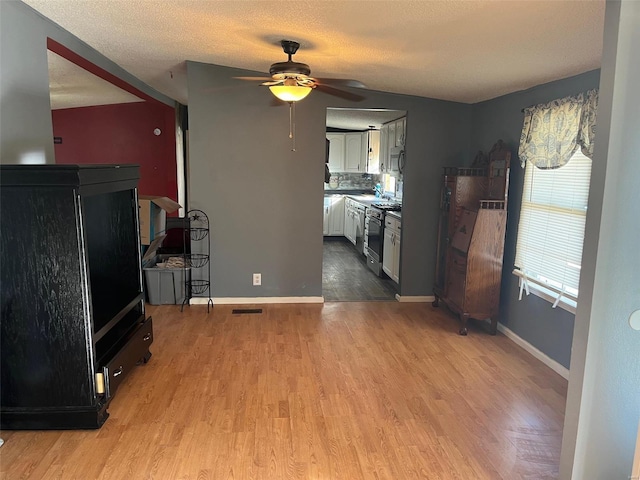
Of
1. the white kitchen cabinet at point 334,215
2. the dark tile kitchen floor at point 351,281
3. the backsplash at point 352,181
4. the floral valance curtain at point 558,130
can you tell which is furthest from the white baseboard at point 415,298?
the backsplash at point 352,181

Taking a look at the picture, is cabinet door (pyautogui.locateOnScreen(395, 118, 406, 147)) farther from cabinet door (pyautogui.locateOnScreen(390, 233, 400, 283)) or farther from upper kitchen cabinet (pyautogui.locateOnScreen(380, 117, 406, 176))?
cabinet door (pyautogui.locateOnScreen(390, 233, 400, 283))

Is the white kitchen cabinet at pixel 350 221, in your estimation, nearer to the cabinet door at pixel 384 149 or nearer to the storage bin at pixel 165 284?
the cabinet door at pixel 384 149

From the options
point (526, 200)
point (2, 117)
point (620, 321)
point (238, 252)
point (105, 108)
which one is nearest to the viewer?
point (620, 321)

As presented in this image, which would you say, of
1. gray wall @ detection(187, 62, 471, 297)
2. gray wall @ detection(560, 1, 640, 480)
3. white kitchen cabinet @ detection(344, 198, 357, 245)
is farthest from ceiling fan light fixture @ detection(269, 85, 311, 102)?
white kitchen cabinet @ detection(344, 198, 357, 245)

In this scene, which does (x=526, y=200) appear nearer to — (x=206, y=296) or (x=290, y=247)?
(x=290, y=247)

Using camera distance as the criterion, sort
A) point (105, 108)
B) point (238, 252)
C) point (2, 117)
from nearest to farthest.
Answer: point (2, 117), point (238, 252), point (105, 108)

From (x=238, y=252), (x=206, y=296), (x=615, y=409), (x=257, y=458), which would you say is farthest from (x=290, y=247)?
(x=615, y=409)

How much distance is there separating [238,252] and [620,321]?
3.50m

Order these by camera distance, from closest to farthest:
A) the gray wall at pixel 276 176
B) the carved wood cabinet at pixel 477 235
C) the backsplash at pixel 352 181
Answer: the carved wood cabinet at pixel 477 235 → the gray wall at pixel 276 176 → the backsplash at pixel 352 181

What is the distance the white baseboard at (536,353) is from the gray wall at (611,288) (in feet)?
4.93

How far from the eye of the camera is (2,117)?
2.42 metres

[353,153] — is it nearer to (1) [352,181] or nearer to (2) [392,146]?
(1) [352,181]

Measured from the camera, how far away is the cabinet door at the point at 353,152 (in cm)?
853

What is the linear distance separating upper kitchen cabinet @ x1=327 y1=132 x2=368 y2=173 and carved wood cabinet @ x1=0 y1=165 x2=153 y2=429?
622 centimetres
